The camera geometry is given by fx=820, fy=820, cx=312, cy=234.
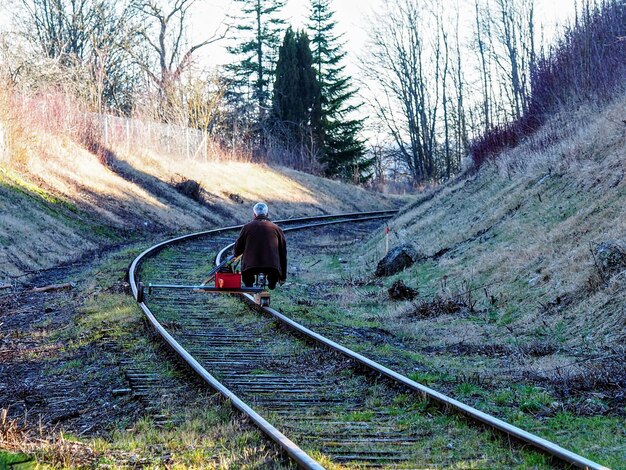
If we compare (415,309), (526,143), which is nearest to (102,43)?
(526,143)

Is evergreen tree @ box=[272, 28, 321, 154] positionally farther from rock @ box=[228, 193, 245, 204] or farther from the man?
the man

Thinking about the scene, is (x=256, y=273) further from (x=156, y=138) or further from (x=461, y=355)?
(x=156, y=138)

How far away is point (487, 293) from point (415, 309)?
4.00ft

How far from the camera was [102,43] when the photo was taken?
5138 cm

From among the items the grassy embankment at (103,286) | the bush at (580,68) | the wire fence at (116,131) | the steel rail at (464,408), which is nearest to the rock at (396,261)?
the grassy embankment at (103,286)

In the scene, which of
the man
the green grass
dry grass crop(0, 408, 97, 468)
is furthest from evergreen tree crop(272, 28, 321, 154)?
the green grass

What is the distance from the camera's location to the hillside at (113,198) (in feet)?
73.8

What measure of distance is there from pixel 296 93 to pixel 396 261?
4404cm

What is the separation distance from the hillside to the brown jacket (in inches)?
330

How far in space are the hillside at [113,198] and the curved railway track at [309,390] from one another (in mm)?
7973

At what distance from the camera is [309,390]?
8.21m

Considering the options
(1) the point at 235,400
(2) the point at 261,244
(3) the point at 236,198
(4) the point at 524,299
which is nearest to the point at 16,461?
(1) the point at 235,400

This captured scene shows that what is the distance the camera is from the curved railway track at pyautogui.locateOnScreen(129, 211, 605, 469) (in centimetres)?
597

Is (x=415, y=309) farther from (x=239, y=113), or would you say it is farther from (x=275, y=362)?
(x=239, y=113)
